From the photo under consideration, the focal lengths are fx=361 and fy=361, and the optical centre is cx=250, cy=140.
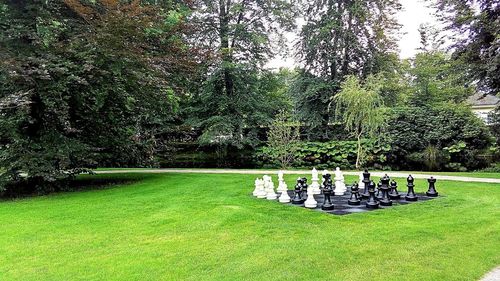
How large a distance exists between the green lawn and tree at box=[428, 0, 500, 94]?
209 inches

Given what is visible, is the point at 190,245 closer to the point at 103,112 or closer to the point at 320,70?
the point at 103,112

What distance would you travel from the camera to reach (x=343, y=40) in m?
19.0

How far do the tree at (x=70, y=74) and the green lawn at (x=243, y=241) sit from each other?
2.34 m

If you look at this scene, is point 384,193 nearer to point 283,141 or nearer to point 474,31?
point 474,31

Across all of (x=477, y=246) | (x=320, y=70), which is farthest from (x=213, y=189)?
(x=320, y=70)

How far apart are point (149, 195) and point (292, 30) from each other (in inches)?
558

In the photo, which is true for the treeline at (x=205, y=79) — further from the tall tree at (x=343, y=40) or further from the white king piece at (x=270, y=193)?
the white king piece at (x=270, y=193)

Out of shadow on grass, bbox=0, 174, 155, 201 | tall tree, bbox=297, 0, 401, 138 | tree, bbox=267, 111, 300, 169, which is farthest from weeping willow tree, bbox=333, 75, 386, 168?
shadow on grass, bbox=0, 174, 155, 201

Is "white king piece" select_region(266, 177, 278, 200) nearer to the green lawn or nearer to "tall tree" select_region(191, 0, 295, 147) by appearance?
the green lawn

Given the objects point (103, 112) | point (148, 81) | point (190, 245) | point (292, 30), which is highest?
point (292, 30)

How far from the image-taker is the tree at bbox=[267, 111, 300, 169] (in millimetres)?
16828

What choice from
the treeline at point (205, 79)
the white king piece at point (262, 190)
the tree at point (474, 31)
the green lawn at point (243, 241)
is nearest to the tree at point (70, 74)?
the treeline at point (205, 79)

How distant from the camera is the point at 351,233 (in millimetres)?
5070

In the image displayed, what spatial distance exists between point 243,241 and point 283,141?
12.2 meters
